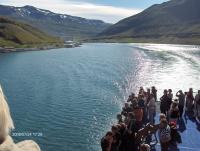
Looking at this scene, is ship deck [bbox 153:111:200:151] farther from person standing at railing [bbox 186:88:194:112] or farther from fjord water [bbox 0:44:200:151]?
fjord water [bbox 0:44:200:151]

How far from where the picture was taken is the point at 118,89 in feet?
237

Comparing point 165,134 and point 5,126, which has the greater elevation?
point 5,126

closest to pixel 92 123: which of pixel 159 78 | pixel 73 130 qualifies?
pixel 73 130

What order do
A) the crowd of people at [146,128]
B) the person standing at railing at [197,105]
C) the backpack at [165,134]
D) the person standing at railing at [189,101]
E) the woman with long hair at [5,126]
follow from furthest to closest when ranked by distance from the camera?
the person standing at railing at [189,101], the person standing at railing at [197,105], the backpack at [165,134], the crowd of people at [146,128], the woman with long hair at [5,126]

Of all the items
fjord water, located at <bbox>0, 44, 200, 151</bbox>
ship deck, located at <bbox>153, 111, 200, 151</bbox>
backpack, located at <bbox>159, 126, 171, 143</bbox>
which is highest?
backpack, located at <bbox>159, 126, 171, 143</bbox>

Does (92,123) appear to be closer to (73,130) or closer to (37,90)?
(73,130)

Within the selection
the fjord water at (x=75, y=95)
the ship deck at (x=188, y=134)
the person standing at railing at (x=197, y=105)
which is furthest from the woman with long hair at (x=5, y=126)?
the fjord water at (x=75, y=95)

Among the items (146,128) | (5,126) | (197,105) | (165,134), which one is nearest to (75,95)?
(197,105)

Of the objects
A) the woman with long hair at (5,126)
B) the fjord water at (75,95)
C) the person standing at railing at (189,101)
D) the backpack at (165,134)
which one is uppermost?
the woman with long hair at (5,126)

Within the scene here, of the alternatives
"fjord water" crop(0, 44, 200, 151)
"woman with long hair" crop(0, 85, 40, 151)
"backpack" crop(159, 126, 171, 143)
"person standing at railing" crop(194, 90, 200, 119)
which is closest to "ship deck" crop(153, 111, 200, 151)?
"person standing at railing" crop(194, 90, 200, 119)

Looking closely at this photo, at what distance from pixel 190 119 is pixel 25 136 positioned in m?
17.7

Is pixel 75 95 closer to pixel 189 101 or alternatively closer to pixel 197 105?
pixel 189 101

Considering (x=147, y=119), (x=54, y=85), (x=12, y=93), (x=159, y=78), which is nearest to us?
(x=147, y=119)

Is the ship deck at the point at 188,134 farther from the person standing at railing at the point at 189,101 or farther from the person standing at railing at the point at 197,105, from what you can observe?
the person standing at railing at the point at 189,101
